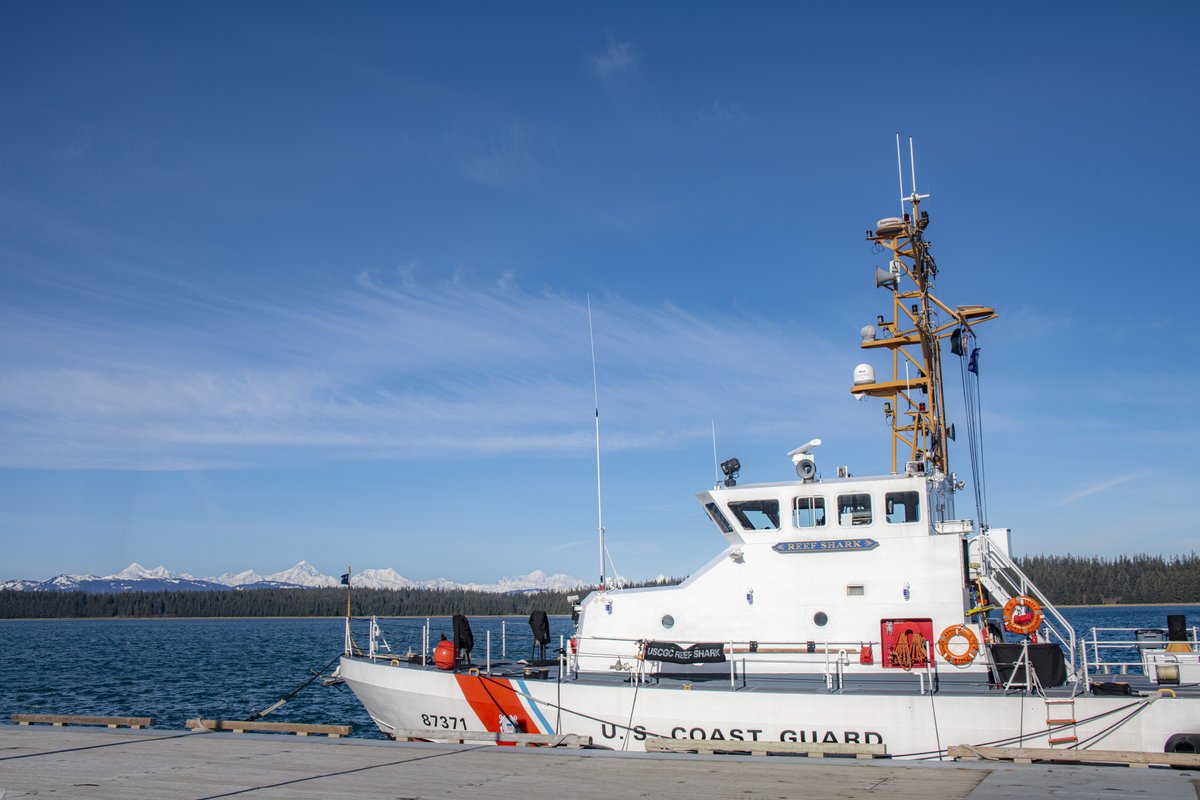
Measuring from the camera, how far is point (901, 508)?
15883 mm

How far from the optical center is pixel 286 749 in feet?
32.8

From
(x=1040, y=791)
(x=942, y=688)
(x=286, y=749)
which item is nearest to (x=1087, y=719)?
(x=942, y=688)

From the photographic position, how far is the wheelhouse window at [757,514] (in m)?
16.5

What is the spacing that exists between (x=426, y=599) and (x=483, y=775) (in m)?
169

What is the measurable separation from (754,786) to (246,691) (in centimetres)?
2716

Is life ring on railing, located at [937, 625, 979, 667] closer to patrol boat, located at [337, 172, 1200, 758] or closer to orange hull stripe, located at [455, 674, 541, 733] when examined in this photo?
patrol boat, located at [337, 172, 1200, 758]

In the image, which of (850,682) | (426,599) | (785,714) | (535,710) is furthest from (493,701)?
(426,599)

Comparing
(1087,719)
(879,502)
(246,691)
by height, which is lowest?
(246,691)

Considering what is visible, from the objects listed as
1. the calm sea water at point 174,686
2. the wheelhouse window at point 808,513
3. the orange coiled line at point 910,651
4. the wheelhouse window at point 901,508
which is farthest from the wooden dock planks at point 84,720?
the wheelhouse window at point 901,508

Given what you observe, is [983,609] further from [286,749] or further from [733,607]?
[286,749]

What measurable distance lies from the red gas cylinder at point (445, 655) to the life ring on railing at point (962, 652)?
342 inches

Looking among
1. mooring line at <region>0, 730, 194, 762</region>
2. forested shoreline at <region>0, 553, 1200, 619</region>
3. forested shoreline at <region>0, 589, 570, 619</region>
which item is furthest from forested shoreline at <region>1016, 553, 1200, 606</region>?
mooring line at <region>0, 730, 194, 762</region>

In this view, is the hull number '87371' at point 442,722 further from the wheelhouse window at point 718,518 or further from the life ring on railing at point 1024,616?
the life ring on railing at point 1024,616

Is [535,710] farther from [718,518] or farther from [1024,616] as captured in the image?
[1024,616]
